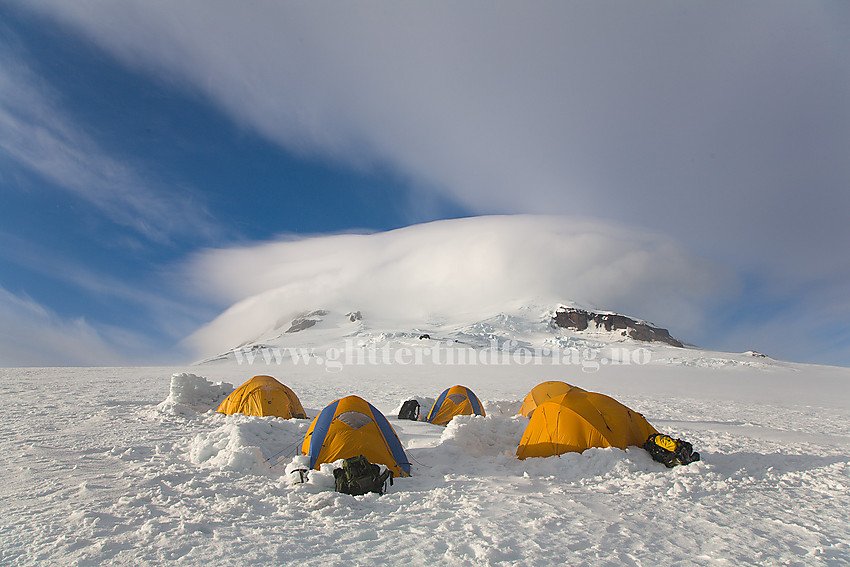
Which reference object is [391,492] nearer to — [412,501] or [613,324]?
[412,501]

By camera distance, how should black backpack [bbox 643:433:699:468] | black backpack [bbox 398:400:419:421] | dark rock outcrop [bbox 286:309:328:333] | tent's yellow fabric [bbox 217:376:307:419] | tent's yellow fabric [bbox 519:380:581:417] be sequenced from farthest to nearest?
dark rock outcrop [bbox 286:309:328:333] → black backpack [bbox 398:400:419:421] → tent's yellow fabric [bbox 519:380:581:417] → tent's yellow fabric [bbox 217:376:307:419] → black backpack [bbox 643:433:699:468]

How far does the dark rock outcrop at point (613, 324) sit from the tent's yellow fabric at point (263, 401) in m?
117

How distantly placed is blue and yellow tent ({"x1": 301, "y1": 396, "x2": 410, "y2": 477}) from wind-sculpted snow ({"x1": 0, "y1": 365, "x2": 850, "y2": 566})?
1.63 feet

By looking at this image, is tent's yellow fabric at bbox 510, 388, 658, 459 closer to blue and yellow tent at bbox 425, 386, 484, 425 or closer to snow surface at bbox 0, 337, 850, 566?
snow surface at bbox 0, 337, 850, 566

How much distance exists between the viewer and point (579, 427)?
882cm

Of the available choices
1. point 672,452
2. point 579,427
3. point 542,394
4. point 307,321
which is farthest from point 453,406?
point 307,321

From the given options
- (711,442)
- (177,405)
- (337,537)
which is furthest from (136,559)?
(711,442)

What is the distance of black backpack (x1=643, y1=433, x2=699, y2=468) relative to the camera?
807cm

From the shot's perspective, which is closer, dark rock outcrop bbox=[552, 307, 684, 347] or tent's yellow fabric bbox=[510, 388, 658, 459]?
tent's yellow fabric bbox=[510, 388, 658, 459]

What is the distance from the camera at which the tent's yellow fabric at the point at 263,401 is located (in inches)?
497

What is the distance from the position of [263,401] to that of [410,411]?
16.5 feet

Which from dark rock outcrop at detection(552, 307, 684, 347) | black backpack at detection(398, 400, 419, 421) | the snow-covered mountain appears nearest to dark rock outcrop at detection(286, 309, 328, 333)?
the snow-covered mountain

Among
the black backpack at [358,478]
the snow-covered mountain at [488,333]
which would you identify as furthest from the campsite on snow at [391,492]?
the snow-covered mountain at [488,333]

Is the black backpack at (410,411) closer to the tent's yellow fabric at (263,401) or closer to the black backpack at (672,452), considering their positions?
the tent's yellow fabric at (263,401)
